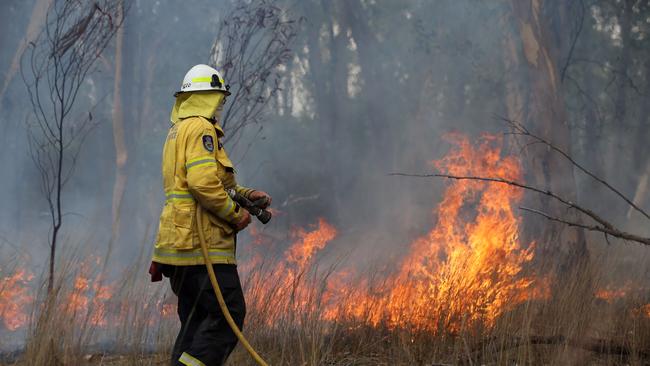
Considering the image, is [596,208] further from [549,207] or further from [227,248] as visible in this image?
[227,248]

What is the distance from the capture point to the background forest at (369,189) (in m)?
4.01

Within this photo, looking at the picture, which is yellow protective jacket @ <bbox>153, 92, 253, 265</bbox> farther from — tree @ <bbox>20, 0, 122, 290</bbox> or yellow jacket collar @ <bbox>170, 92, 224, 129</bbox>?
tree @ <bbox>20, 0, 122, 290</bbox>

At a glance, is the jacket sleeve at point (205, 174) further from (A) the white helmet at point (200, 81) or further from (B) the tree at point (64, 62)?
(B) the tree at point (64, 62)

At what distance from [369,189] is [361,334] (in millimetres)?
10951

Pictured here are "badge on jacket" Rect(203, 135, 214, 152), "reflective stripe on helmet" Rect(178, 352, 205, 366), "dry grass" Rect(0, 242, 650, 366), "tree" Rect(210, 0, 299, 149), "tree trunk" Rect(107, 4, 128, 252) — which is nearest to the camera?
"reflective stripe on helmet" Rect(178, 352, 205, 366)

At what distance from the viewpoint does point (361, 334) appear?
446 cm

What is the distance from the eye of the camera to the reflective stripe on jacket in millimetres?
3156

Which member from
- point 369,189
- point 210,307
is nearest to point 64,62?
point 210,307

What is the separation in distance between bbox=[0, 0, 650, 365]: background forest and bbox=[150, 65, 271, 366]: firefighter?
1.63ft

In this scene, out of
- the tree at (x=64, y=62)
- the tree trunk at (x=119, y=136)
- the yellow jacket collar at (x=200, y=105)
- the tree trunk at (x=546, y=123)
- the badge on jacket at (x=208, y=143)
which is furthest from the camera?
the tree trunk at (x=119, y=136)

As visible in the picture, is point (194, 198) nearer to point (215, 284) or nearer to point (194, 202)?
point (194, 202)

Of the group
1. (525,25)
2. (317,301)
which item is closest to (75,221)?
(525,25)

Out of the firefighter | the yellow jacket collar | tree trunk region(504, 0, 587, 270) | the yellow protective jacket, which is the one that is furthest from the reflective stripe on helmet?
tree trunk region(504, 0, 587, 270)

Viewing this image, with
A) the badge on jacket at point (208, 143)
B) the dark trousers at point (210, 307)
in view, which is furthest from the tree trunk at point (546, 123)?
the badge on jacket at point (208, 143)
